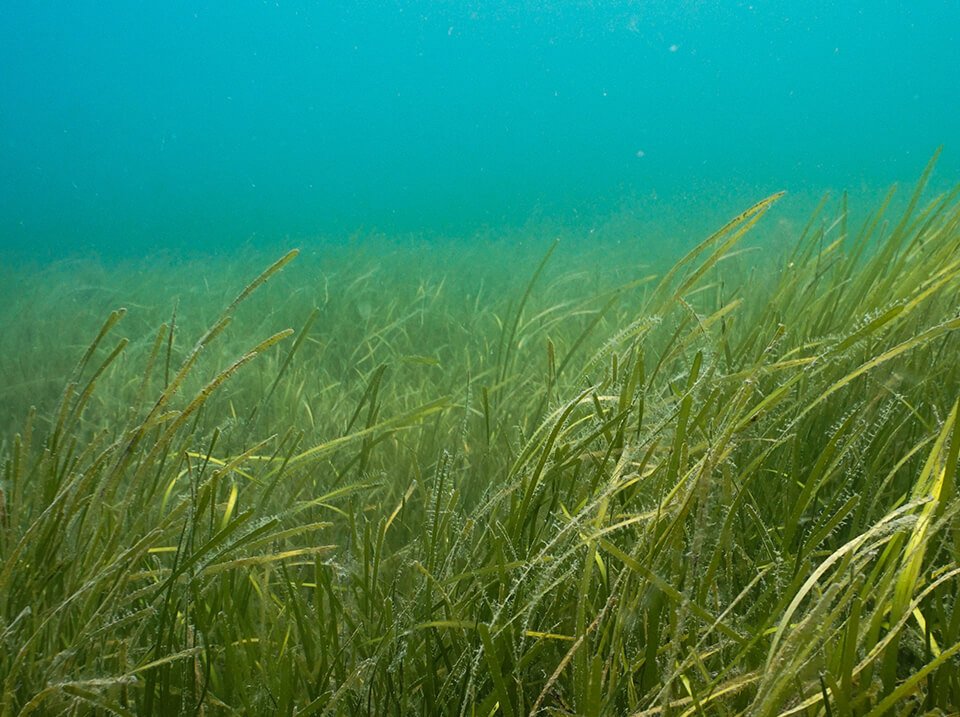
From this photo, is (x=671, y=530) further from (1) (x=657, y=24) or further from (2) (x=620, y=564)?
(1) (x=657, y=24)

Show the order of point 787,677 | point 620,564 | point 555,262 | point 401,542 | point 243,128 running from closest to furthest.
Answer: point 787,677
point 620,564
point 401,542
point 555,262
point 243,128

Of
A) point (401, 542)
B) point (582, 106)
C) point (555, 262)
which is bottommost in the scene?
point (401, 542)

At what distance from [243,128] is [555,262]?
6000 centimetres

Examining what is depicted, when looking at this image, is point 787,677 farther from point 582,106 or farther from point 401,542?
point 582,106

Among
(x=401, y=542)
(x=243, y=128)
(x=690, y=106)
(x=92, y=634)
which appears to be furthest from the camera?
(x=243, y=128)

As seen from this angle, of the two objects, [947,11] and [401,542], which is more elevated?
[947,11]

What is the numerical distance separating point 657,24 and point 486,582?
5826cm

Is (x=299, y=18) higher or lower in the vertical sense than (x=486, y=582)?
higher

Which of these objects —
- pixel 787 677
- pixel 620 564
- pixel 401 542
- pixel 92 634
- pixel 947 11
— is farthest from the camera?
pixel 947 11

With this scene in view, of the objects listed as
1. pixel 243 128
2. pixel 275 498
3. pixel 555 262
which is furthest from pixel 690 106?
pixel 275 498

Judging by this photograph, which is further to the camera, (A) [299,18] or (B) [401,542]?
(A) [299,18]

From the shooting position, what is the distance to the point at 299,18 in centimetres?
5634

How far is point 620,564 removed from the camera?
74 centimetres

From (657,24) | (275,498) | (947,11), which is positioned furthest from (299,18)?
(275,498)
